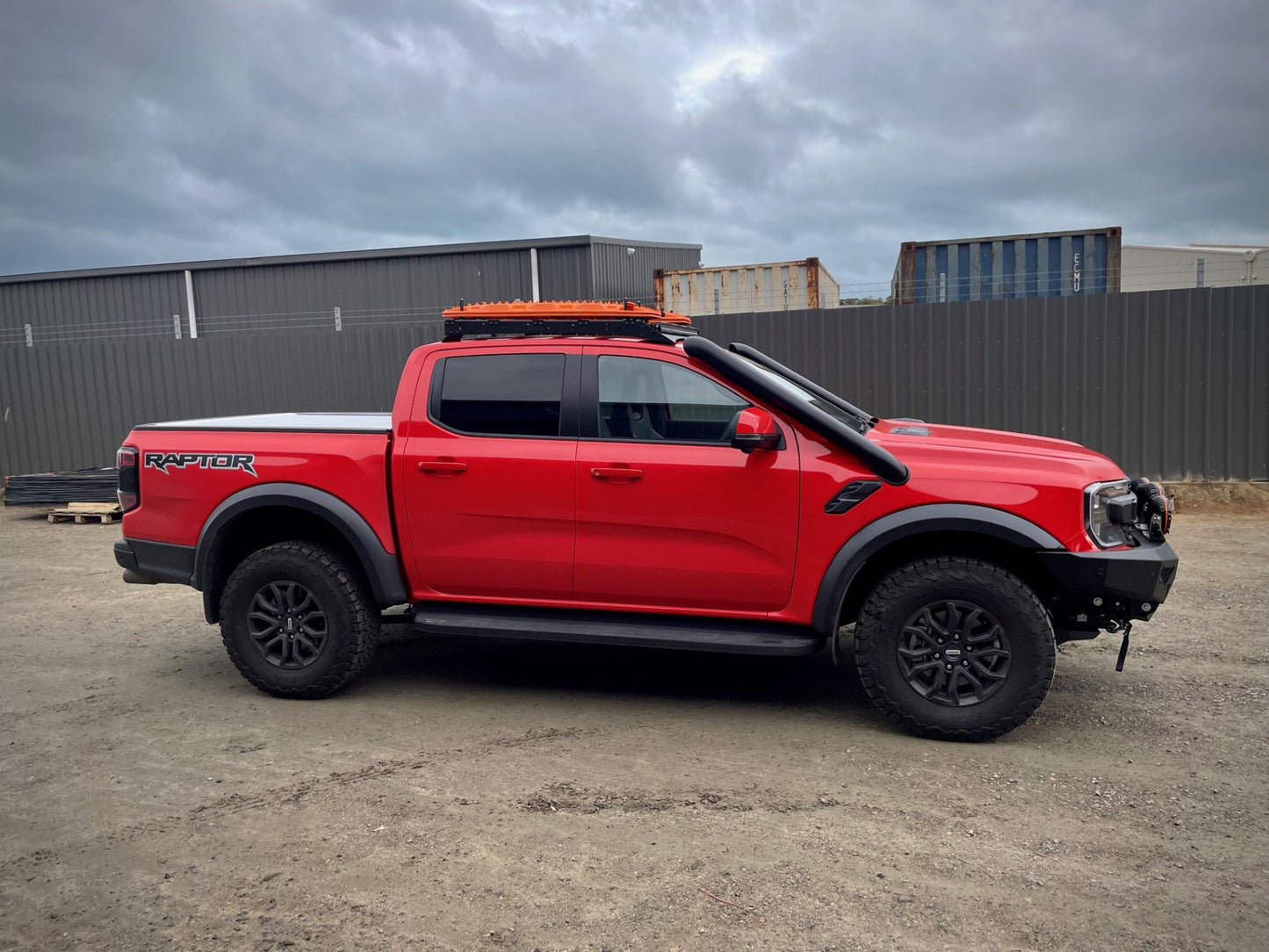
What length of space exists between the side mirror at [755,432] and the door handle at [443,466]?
1.42 m

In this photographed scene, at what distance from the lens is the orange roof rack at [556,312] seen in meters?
4.83

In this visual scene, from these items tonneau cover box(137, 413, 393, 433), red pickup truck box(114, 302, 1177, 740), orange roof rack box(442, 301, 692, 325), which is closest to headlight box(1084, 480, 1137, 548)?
red pickup truck box(114, 302, 1177, 740)

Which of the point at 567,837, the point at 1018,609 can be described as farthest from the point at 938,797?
the point at 567,837

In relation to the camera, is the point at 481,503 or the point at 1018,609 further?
the point at 481,503

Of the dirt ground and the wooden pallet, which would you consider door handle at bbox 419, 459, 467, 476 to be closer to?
the dirt ground

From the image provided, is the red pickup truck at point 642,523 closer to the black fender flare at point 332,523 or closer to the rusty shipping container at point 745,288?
the black fender flare at point 332,523

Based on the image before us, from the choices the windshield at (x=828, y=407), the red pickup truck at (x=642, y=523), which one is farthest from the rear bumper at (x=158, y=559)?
the windshield at (x=828, y=407)

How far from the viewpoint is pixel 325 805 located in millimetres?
3775

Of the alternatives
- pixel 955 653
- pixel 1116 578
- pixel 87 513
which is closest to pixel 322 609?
pixel 955 653

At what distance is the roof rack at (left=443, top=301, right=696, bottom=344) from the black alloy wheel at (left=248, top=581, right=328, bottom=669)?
165 centimetres

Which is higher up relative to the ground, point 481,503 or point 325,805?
point 481,503

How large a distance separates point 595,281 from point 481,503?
56.8 feet

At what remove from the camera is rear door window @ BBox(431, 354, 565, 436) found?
4.78 meters

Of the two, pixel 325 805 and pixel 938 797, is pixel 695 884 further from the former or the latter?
pixel 325 805
